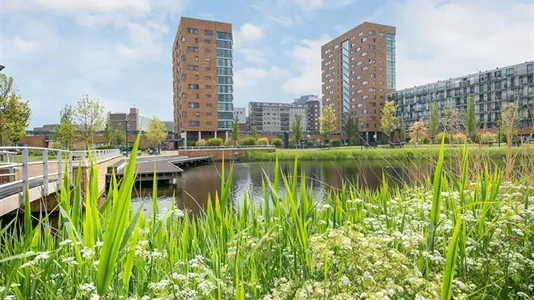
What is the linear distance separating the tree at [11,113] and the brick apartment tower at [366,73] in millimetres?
54854

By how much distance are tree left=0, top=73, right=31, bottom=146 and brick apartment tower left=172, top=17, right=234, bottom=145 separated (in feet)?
89.6

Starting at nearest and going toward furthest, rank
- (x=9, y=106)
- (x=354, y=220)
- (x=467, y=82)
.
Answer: (x=354, y=220) → (x=9, y=106) → (x=467, y=82)

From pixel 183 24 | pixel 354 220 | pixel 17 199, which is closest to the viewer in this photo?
pixel 354 220

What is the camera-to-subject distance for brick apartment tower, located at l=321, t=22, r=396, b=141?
219 feet

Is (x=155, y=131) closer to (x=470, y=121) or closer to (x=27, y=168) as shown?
(x=470, y=121)

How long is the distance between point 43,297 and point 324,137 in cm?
6167

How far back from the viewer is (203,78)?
164 feet

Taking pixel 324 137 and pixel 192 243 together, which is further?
pixel 324 137

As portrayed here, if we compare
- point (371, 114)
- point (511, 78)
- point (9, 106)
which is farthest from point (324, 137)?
point (9, 106)

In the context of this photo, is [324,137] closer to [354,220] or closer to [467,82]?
[467,82]

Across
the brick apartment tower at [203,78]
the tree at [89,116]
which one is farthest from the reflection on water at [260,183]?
the brick apartment tower at [203,78]

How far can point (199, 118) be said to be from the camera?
165 feet

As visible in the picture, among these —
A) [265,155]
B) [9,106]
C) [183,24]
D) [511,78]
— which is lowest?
[265,155]

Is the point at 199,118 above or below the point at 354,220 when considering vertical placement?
above
